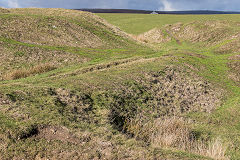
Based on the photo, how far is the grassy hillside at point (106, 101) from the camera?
9.91 m

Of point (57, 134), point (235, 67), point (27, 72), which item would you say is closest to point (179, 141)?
point (57, 134)

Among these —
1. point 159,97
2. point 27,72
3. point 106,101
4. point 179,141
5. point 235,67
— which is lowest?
point 159,97

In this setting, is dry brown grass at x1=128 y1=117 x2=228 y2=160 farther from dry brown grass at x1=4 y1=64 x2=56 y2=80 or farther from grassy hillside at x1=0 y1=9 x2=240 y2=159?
dry brown grass at x1=4 y1=64 x2=56 y2=80

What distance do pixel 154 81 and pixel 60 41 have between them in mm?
22033

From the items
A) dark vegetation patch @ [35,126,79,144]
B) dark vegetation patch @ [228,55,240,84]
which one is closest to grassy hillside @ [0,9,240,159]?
dark vegetation patch @ [35,126,79,144]

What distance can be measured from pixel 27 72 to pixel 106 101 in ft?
39.2

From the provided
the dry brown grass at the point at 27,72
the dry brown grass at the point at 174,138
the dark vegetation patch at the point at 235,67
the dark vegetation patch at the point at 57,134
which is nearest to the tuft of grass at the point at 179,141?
the dry brown grass at the point at 174,138

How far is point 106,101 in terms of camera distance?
627 inches

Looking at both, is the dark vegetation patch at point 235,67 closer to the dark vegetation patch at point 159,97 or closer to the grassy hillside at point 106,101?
the grassy hillside at point 106,101

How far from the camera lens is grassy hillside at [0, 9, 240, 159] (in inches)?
390

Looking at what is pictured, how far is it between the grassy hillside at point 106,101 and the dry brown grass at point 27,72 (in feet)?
0.33

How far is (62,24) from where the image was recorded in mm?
44656

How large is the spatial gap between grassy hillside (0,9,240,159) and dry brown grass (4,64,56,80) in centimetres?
10

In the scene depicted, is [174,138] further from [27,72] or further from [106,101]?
[27,72]
